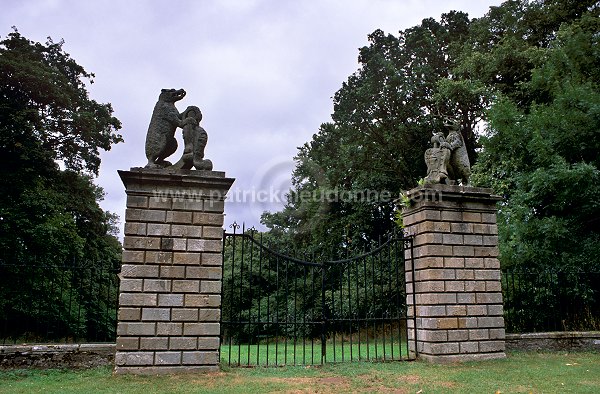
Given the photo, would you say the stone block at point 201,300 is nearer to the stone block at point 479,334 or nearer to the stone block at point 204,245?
the stone block at point 204,245

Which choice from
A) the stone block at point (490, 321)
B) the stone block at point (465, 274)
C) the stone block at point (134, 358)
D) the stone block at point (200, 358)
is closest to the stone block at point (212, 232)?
the stone block at point (200, 358)

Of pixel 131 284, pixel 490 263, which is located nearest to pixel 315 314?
pixel 490 263

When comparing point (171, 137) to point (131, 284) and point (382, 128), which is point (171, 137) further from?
point (382, 128)

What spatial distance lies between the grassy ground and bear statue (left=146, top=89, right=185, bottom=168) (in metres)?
3.36

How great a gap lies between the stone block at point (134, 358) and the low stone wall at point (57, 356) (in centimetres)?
56

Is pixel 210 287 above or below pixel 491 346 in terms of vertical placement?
above

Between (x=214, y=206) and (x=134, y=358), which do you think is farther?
(x=214, y=206)

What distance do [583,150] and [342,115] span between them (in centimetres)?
1152

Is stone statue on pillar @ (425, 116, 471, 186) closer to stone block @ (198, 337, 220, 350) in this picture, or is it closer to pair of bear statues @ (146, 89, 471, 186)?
pair of bear statues @ (146, 89, 471, 186)

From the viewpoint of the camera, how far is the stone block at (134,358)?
23.3ft

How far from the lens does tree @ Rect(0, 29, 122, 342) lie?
17141mm

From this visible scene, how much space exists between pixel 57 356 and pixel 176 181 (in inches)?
126

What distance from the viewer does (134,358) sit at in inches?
282

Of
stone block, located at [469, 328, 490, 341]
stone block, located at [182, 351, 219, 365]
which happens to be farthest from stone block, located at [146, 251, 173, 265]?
stone block, located at [469, 328, 490, 341]
